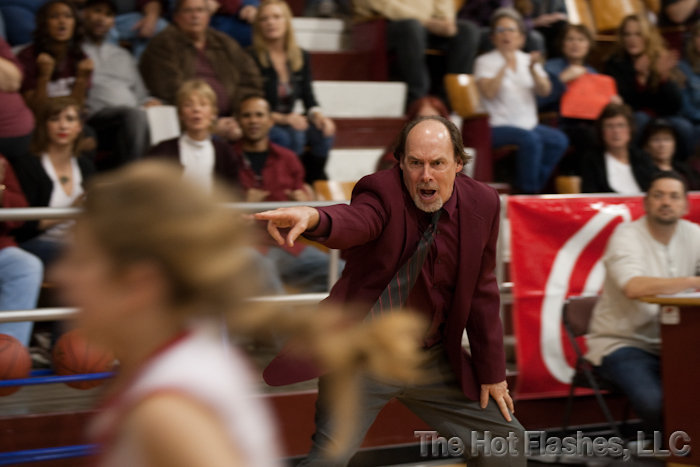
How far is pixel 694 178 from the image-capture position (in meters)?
8.36

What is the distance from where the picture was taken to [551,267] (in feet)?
19.8

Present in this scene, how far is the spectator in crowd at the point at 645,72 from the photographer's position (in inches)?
358

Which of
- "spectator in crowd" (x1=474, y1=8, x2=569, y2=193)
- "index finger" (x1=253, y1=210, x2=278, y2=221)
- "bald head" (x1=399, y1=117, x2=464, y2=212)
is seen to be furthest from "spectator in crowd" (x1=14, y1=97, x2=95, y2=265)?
"spectator in crowd" (x1=474, y1=8, x2=569, y2=193)

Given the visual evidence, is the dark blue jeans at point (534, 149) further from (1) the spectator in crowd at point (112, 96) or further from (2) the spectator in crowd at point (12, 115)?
(2) the spectator in crowd at point (12, 115)

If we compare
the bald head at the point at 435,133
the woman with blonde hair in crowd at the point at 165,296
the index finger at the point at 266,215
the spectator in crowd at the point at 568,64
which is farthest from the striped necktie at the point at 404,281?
the spectator in crowd at the point at 568,64

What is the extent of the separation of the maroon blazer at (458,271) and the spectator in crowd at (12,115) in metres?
2.94

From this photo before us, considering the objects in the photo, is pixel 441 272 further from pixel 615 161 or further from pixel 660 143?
pixel 660 143

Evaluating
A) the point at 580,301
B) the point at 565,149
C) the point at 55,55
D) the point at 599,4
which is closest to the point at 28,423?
the point at 55,55

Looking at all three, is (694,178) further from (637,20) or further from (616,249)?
(616,249)

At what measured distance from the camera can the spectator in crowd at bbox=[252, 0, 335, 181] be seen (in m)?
7.14

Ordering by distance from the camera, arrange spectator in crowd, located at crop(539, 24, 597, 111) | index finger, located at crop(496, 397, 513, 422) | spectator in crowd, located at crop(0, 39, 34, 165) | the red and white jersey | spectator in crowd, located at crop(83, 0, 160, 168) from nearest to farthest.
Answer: the red and white jersey < index finger, located at crop(496, 397, 513, 422) < spectator in crowd, located at crop(0, 39, 34, 165) < spectator in crowd, located at crop(83, 0, 160, 168) < spectator in crowd, located at crop(539, 24, 597, 111)

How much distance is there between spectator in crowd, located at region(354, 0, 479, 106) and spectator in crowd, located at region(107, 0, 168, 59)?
2.15 metres

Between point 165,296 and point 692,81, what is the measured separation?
883 cm

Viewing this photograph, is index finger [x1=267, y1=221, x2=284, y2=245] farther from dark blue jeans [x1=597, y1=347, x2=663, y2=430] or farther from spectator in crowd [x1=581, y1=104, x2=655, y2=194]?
spectator in crowd [x1=581, y1=104, x2=655, y2=194]
